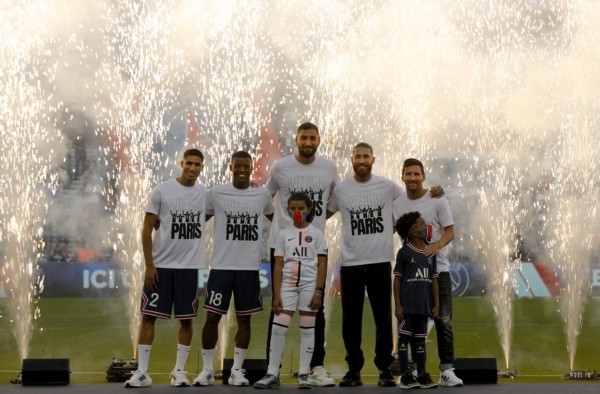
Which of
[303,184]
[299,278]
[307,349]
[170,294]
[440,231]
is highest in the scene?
[303,184]

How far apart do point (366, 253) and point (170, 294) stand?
181cm

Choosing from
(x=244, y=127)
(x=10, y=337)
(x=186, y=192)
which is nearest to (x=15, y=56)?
Answer: (x=244, y=127)

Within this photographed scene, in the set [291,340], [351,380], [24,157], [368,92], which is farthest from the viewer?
[24,157]

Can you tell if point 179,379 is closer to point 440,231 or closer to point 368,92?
point 440,231

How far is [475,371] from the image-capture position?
9.70 metres

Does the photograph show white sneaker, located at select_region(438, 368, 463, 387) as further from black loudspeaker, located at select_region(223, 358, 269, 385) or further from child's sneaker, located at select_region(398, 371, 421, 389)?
black loudspeaker, located at select_region(223, 358, 269, 385)

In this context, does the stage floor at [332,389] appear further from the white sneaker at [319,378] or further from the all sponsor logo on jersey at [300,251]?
the all sponsor logo on jersey at [300,251]

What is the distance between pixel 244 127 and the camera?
38.6 metres

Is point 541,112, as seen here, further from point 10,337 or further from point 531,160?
point 10,337

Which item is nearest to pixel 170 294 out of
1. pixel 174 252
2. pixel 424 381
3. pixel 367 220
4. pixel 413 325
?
pixel 174 252

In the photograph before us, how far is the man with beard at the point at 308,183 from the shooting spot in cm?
938

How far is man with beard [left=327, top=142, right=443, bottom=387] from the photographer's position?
9375 mm

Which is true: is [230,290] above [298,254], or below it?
below

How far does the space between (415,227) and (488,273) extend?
90.9ft
